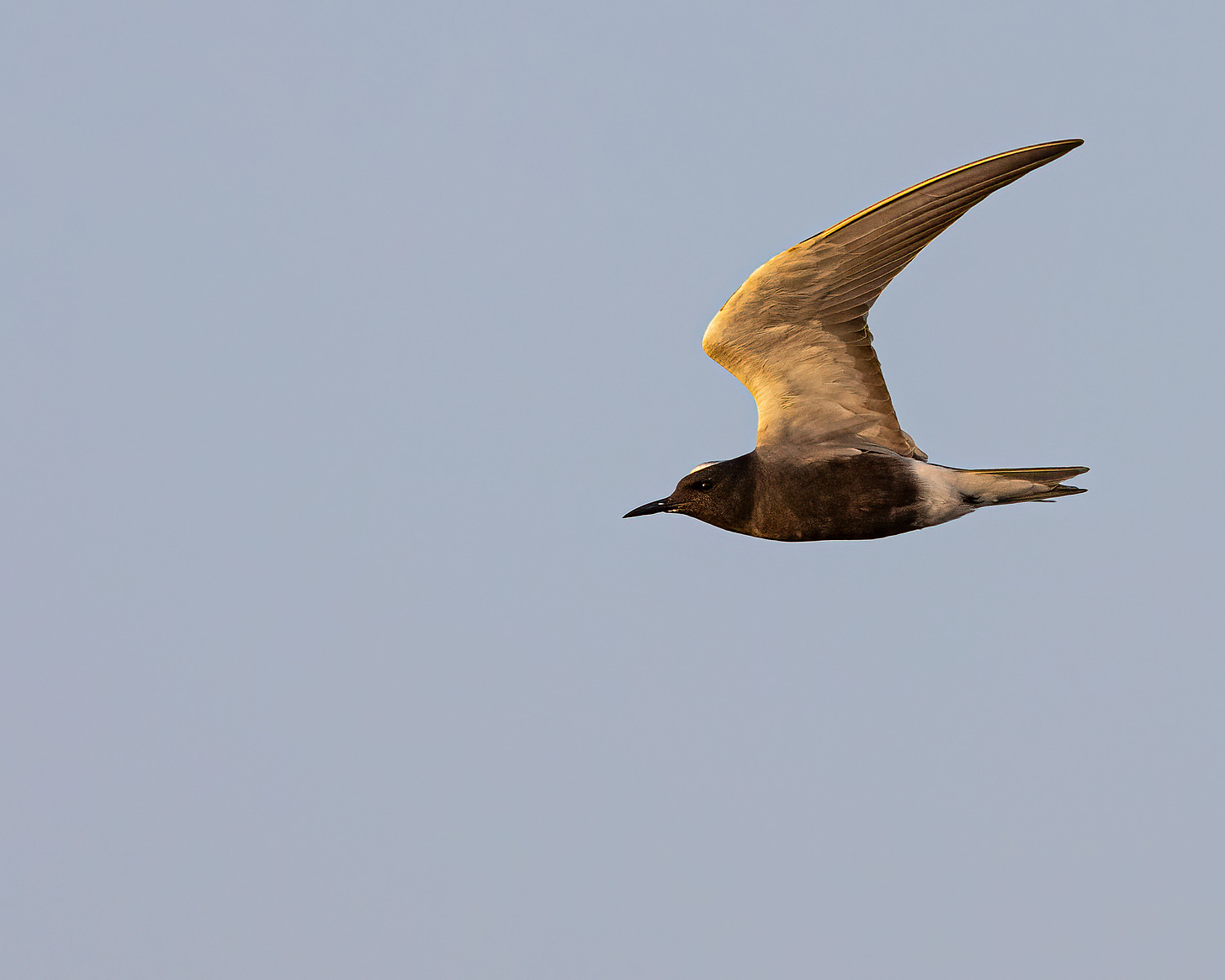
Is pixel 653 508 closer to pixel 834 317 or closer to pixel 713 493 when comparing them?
pixel 713 493

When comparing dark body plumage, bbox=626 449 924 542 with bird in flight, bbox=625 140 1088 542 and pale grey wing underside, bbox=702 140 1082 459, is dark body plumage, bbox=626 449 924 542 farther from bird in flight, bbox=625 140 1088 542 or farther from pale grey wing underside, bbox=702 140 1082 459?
pale grey wing underside, bbox=702 140 1082 459

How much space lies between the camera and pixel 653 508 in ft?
40.5

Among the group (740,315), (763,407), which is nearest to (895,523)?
(763,407)

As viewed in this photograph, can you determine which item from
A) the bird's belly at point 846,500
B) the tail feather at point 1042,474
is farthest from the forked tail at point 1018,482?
the bird's belly at point 846,500

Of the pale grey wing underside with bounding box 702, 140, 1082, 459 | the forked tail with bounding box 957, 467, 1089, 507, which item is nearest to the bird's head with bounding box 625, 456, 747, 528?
Answer: the pale grey wing underside with bounding box 702, 140, 1082, 459

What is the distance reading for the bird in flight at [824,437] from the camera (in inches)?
427

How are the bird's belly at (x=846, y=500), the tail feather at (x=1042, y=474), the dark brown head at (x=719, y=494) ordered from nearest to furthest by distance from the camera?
1. the bird's belly at (x=846, y=500)
2. the tail feather at (x=1042, y=474)
3. the dark brown head at (x=719, y=494)

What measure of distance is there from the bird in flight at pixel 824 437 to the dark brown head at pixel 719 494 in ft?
0.03

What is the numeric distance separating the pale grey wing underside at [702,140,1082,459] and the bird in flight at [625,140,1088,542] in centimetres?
1

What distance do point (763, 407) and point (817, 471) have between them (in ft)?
2.49

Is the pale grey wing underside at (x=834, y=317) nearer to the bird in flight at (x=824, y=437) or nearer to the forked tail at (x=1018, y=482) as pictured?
the bird in flight at (x=824, y=437)

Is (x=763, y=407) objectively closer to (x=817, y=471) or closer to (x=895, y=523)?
(x=817, y=471)

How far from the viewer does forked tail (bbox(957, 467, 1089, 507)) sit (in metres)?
11.4

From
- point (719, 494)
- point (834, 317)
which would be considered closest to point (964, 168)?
point (834, 317)
